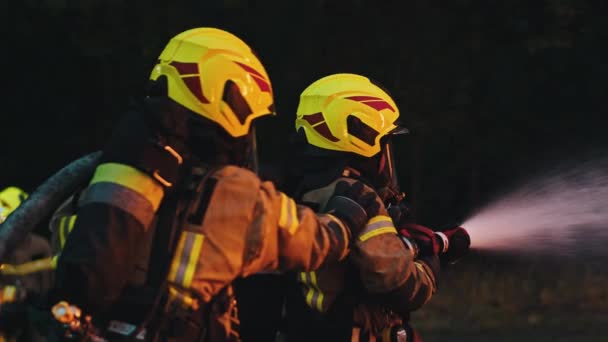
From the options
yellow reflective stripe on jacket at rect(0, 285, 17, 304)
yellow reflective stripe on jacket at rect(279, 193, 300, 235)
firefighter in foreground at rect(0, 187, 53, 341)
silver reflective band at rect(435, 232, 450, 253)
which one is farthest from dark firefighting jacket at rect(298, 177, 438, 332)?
yellow reflective stripe on jacket at rect(0, 285, 17, 304)

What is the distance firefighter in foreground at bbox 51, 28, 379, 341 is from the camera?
11.1ft

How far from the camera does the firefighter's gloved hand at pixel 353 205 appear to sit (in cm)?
412

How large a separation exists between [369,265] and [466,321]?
845 centimetres

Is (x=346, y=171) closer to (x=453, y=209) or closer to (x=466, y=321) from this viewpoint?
(x=466, y=321)

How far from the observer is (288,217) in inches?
147

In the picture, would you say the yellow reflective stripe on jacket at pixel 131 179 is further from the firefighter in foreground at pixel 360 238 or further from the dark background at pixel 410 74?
the dark background at pixel 410 74

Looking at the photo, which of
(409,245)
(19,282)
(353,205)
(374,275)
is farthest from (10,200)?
(353,205)

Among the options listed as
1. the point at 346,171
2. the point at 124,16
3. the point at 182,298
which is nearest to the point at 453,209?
the point at 124,16

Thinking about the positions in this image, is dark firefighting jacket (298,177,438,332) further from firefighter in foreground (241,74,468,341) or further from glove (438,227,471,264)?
glove (438,227,471,264)

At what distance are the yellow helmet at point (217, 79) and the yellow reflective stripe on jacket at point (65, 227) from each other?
0.47m

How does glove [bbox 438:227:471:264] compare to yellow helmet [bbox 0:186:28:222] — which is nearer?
glove [bbox 438:227:471:264]

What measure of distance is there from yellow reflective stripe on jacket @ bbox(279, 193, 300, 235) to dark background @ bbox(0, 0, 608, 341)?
8950mm

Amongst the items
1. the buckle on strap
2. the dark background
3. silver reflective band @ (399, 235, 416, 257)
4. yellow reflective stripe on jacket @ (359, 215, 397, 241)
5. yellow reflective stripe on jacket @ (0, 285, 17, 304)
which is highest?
the dark background

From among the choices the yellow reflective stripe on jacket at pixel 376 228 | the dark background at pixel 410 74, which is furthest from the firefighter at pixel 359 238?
the dark background at pixel 410 74
